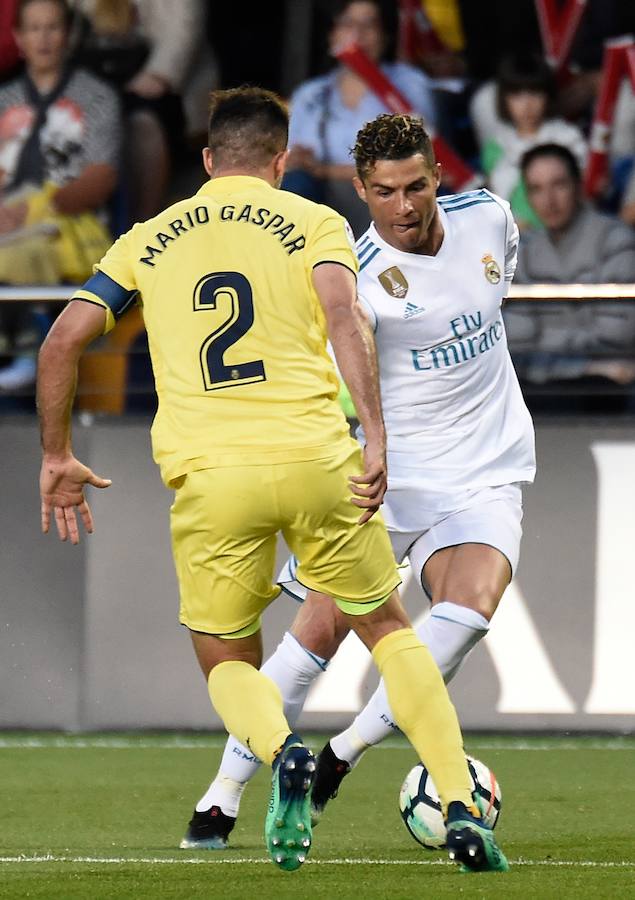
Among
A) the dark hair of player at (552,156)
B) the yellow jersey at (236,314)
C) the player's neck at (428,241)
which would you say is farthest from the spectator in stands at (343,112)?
the yellow jersey at (236,314)

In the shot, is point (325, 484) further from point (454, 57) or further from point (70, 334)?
point (454, 57)

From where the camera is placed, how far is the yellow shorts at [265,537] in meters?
4.25

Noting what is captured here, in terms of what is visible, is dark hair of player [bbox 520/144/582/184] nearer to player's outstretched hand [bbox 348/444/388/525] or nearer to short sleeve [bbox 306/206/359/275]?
short sleeve [bbox 306/206/359/275]

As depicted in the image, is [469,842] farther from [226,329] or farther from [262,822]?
[262,822]

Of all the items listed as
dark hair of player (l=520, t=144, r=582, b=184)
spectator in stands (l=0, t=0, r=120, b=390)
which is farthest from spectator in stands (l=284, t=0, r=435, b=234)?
spectator in stands (l=0, t=0, r=120, b=390)

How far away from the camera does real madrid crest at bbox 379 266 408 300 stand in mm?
5414

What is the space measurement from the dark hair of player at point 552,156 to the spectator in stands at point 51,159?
191 centimetres

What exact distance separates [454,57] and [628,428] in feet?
6.48

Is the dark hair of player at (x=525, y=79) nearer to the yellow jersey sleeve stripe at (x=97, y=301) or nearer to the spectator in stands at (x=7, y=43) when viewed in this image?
the spectator in stands at (x=7, y=43)

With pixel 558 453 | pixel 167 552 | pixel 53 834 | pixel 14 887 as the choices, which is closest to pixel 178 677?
pixel 167 552

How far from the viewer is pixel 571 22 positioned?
28.2ft

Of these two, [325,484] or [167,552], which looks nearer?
[325,484]

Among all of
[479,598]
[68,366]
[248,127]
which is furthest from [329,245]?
[479,598]

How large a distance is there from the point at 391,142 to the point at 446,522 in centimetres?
114
